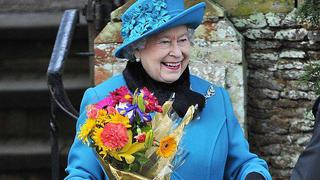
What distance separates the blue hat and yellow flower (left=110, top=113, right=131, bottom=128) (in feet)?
1.42

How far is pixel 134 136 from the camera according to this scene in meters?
2.34

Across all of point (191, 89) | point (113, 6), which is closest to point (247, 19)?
point (113, 6)

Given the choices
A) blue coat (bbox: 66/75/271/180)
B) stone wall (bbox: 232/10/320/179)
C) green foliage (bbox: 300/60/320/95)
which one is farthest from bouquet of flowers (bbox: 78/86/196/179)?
stone wall (bbox: 232/10/320/179)

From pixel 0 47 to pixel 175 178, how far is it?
3.91m

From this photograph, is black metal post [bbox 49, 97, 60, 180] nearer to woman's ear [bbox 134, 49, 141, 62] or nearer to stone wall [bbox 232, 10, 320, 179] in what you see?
stone wall [bbox 232, 10, 320, 179]

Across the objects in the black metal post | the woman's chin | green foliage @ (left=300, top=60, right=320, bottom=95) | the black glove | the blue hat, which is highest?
the blue hat

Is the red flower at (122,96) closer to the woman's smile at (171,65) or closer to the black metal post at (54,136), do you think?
the woman's smile at (171,65)

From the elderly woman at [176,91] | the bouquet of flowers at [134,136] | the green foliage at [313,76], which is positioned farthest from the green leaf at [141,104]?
the green foliage at [313,76]

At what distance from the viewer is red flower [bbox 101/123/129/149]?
2279mm

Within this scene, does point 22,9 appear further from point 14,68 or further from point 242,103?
point 242,103

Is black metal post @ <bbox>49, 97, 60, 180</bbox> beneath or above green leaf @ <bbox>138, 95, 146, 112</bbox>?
beneath

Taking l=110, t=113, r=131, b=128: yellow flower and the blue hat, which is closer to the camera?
l=110, t=113, r=131, b=128: yellow flower

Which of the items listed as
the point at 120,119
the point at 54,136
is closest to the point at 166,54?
the point at 120,119

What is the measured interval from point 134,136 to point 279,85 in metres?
3.33
